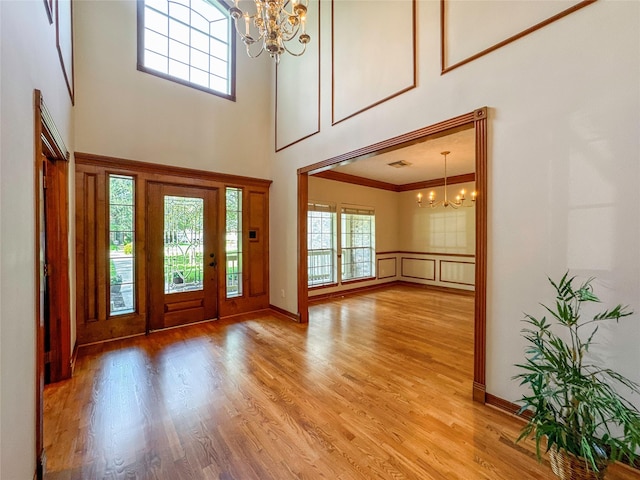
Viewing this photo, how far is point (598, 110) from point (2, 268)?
3.20 metres

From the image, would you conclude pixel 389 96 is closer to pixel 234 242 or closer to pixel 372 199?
pixel 234 242

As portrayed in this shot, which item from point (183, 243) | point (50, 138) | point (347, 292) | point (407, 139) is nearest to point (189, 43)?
point (183, 243)

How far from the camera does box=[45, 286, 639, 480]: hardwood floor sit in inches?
64.1

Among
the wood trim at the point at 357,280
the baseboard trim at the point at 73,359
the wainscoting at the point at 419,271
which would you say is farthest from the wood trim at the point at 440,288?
the baseboard trim at the point at 73,359

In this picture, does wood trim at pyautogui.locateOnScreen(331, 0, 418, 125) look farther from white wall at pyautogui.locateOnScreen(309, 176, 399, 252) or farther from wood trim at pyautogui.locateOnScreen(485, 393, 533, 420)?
wood trim at pyautogui.locateOnScreen(485, 393, 533, 420)

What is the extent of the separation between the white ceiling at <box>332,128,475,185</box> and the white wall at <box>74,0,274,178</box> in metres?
1.78

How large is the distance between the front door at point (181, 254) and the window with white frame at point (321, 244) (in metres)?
2.10

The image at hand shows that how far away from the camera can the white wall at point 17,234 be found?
3.59ft

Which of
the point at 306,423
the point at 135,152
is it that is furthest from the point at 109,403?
the point at 135,152

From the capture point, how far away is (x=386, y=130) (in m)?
2.96

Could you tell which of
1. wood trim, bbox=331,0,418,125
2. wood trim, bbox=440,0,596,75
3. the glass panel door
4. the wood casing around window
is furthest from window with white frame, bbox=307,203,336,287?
wood trim, bbox=440,0,596,75

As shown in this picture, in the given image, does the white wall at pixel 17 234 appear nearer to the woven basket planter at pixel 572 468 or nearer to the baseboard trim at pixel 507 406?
the woven basket planter at pixel 572 468

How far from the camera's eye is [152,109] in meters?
3.89

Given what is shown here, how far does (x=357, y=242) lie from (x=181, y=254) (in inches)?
158
